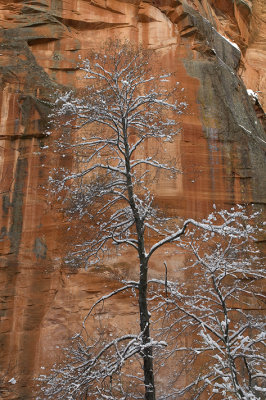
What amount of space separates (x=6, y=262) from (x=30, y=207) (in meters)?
1.59

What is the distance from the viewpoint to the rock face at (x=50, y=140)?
455 inches

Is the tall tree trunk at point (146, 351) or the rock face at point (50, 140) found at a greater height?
the rock face at point (50, 140)

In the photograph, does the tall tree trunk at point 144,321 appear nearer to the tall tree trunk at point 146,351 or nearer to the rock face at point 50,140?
the tall tree trunk at point 146,351

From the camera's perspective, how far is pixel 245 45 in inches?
856

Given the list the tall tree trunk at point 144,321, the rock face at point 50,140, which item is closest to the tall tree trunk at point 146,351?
the tall tree trunk at point 144,321

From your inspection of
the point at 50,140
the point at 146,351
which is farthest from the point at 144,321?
the point at 50,140

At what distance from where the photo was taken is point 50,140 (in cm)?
1326

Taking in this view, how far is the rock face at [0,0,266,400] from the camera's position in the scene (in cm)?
1156

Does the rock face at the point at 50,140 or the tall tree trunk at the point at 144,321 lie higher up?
the rock face at the point at 50,140

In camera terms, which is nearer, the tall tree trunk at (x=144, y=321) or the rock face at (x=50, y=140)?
the tall tree trunk at (x=144, y=321)

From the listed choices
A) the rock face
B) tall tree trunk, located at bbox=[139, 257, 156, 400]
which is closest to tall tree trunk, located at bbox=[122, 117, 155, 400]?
tall tree trunk, located at bbox=[139, 257, 156, 400]

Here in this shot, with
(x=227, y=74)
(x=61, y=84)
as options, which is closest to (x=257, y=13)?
(x=227, y=74)

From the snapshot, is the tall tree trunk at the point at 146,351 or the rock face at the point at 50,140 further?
the rock face at the point at 50,140

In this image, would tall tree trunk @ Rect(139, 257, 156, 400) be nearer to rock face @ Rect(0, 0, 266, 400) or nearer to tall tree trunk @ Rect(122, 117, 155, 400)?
tall tree trunk @ Rect(122, 117, 155, 400)
